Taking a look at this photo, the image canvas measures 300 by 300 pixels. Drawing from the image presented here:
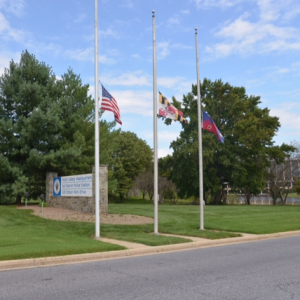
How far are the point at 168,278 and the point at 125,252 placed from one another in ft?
11.5

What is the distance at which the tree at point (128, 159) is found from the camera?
204 feet

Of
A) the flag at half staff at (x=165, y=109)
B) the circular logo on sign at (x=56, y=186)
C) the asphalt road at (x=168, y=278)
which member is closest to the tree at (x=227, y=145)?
the circular logo on sign at (x=56, y=186)

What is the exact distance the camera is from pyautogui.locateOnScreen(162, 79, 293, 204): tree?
150 feet

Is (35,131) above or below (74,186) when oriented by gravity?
above

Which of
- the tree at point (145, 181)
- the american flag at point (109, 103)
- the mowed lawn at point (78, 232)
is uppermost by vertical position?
the american flag at point (109, 103)

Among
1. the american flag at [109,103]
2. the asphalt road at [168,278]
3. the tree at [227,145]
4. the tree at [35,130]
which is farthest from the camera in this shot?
the tree at [227,145]

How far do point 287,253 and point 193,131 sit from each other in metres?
35.0

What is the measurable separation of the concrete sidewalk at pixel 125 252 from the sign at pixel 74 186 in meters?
8.70

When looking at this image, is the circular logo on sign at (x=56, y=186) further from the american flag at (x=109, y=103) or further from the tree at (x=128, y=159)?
the tree at (x=128, y=159)

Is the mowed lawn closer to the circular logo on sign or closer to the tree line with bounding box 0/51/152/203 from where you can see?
the circular logo on sign

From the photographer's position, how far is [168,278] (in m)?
7.88

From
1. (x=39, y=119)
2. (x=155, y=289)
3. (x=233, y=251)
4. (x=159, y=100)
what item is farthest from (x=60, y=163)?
(x=155, y=289)

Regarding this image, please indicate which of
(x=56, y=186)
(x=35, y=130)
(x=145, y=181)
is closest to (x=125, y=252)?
(x=56, y=186)

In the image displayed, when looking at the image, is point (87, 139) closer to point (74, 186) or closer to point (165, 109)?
point (74, 186)
